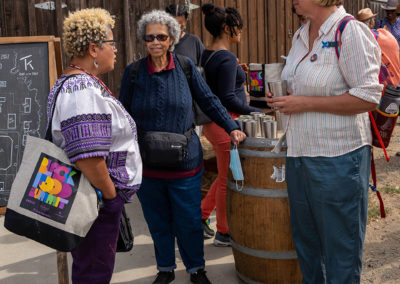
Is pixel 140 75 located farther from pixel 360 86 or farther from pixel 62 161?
pixel 360 86

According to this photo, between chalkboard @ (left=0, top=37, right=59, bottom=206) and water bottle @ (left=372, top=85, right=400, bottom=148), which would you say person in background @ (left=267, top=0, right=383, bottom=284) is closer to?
water bottle @ (left=372, top=85, right=400, bottom=148)

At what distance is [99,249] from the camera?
249cm

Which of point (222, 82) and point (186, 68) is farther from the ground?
point (186, 68)

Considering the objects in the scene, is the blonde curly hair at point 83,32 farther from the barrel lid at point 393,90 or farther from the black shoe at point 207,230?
the black shoe at point 207,230

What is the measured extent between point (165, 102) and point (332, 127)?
129 cm

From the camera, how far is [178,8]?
5.47 m

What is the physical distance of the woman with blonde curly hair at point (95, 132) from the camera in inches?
89.5

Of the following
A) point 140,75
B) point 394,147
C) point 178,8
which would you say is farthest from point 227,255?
point 394,147

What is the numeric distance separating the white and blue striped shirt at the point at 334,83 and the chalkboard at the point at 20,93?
2287mm

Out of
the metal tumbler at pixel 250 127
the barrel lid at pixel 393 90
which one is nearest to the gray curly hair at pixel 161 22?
the metal tumbler at pixel 250 127

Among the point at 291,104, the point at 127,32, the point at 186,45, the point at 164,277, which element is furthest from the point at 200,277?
the point at 127,32

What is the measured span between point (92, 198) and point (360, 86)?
1.36m

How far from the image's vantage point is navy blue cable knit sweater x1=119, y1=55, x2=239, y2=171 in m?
3.36

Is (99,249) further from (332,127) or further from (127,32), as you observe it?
(127,32)
